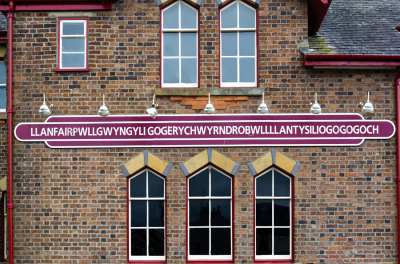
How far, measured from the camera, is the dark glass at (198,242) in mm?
7961

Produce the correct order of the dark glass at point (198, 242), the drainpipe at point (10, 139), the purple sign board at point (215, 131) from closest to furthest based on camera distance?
the drainpipe at point (10, 139), the purple sign board at point (215, 131), the dark glass at point (198, 242)

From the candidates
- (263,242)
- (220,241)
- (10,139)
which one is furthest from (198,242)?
(10,139)

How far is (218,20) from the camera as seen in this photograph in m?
8.05

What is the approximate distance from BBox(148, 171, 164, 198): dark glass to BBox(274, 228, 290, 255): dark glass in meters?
2.66

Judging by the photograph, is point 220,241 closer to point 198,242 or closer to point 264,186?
point 198,242

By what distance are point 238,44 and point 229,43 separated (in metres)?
0.20

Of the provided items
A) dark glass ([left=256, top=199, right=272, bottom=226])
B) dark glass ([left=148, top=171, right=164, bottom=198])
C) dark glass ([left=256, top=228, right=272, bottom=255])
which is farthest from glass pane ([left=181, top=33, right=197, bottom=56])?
dark glass ([left=256, top=228, right=272, bottom=255])

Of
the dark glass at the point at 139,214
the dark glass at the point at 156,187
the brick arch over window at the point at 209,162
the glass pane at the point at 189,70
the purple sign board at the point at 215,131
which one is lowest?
Result: the dark glass at the point at 139,214

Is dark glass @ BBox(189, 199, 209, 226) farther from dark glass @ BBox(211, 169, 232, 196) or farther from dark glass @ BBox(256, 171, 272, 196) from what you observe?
dark glass @ BBox(256, 171, 272, 196)

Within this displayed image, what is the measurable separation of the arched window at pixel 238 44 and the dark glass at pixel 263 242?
10.9 feet

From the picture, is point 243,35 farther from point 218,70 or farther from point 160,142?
point 160,142

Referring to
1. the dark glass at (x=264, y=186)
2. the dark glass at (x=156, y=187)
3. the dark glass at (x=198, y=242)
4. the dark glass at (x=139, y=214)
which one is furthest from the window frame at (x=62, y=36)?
the dark glass at (x=264, y=186)

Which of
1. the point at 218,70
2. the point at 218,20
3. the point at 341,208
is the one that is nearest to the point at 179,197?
the point at 218,70

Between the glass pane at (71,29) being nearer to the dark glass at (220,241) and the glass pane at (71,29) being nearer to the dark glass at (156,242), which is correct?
the dark glass at (156,242)
